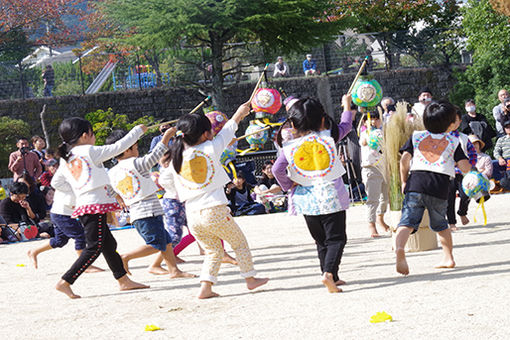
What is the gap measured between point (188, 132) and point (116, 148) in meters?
0.80

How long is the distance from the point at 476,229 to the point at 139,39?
1254 cm

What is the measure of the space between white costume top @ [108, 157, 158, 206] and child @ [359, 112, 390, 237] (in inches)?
123

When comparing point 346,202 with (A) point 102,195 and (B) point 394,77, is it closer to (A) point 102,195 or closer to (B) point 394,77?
(A) point 102,195

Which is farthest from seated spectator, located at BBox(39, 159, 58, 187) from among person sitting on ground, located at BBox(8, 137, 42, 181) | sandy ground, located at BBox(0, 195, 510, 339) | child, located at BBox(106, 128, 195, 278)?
child, located at BBox(106, 128, 195, 278)

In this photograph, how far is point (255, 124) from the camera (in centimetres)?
1625

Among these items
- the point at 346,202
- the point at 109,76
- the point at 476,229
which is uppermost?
the point at 109,76

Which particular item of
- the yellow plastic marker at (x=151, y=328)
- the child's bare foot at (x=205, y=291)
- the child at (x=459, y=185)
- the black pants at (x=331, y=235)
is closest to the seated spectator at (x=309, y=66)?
the child at (x=459, y=185)

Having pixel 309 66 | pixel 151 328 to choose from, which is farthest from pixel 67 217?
pixel 309 66

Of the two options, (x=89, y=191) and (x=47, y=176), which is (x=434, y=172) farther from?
(x=47, y=176)

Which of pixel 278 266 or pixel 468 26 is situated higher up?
pixel 468 26

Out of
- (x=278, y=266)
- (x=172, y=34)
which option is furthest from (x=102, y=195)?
(x=172, y=34)

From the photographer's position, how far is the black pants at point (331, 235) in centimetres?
629

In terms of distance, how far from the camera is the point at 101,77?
23.0 meters

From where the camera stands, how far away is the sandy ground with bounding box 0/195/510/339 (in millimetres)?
5039
